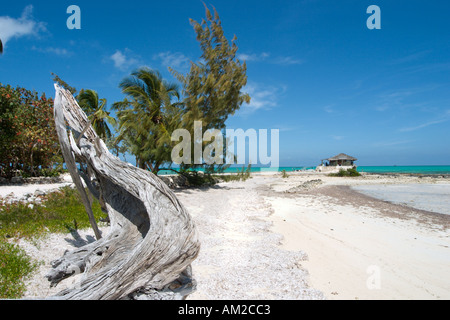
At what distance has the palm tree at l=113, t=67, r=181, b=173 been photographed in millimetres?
12891

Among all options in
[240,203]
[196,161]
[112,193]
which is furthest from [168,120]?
[112,193]

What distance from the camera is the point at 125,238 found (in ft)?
11.5

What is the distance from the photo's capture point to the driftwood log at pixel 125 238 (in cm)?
261

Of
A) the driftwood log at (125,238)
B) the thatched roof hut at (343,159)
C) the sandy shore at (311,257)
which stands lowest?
the sandy shore at (311,257)

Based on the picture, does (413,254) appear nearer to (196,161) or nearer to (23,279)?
(23,279)

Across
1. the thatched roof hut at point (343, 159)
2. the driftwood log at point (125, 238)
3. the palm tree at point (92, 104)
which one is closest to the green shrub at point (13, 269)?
the driftwood log at point (125, 238)

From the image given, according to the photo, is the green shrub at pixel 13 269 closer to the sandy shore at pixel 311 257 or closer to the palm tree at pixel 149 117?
the sandy shore at pixel 311 257

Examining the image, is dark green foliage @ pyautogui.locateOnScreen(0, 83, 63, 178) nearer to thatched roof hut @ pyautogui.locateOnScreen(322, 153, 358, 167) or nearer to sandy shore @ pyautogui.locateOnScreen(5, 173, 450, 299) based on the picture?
sandy shore @ pyautogui.locateOnScreen(5, 173, 450, 299)

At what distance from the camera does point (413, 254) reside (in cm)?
497

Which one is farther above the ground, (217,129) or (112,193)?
(217,129)

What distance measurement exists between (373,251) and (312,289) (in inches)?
105

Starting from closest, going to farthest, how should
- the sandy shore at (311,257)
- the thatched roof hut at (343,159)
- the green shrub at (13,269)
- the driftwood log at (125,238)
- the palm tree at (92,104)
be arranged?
the driftwood log at (125,238) < the green shrub at (13,269) < the sandy shore at (311,257) < the palm tree at (92,104) < the thatched roof hut at (343,159)

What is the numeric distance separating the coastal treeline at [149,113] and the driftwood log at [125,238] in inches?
310

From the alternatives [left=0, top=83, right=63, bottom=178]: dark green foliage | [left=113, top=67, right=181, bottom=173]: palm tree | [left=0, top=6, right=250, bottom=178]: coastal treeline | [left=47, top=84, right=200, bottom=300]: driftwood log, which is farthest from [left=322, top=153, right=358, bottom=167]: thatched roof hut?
[left=47, top=84, right=200, bottom=300]: driftwood log
